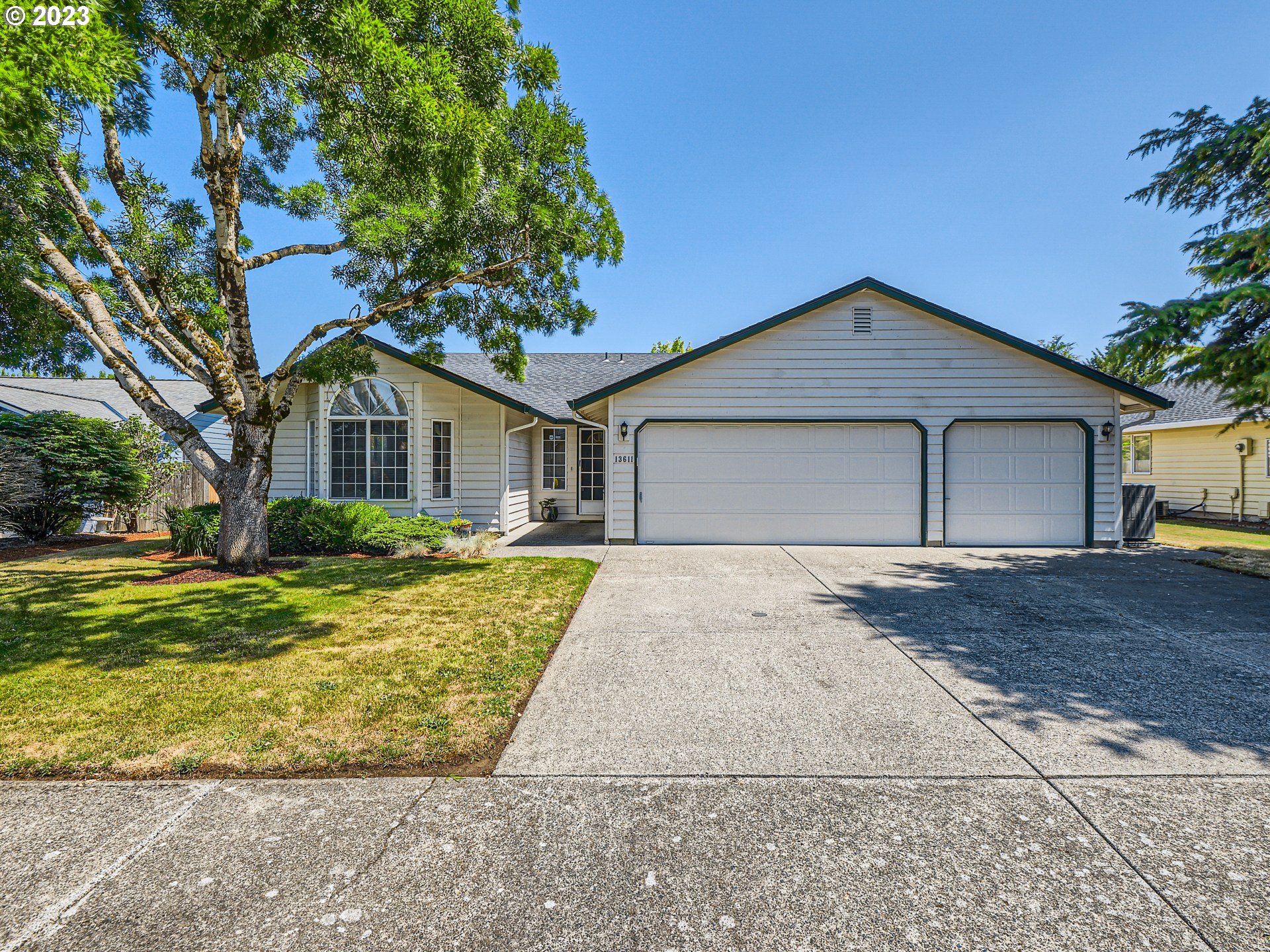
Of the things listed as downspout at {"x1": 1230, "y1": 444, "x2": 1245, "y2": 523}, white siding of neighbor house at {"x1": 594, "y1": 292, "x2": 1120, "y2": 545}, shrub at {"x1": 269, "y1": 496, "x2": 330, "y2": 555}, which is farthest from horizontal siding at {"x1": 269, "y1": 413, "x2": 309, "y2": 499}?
downspout at {"x1": 1230, "y1": 444, "x2": 1245, "y2": 523}

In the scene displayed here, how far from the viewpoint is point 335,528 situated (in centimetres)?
1006

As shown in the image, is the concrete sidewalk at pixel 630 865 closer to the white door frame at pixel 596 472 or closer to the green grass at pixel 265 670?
the green grass at pixel 265 670

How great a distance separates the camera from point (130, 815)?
2594 millimetres

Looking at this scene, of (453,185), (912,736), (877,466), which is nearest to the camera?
(912,736)

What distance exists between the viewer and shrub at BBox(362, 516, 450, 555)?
9.96 m

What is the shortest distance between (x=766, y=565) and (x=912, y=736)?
5363 mm

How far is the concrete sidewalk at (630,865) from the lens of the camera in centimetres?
193

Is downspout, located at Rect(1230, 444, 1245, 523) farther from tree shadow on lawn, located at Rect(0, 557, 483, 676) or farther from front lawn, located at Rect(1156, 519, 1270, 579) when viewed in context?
tree shadow on lawn, located at Rect(0, 557, 483, 676)

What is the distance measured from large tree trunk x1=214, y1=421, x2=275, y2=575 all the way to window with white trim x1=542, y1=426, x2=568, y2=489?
7.79 meters

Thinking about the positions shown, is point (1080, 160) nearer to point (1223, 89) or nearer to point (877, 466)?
point (1223, 89)

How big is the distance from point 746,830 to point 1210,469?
844 inches

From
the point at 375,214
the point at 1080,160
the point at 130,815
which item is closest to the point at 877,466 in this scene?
the point at 1080,160

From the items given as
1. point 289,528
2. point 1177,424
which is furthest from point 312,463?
point 1177,424

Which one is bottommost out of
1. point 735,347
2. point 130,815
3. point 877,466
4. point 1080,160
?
point 130,815
